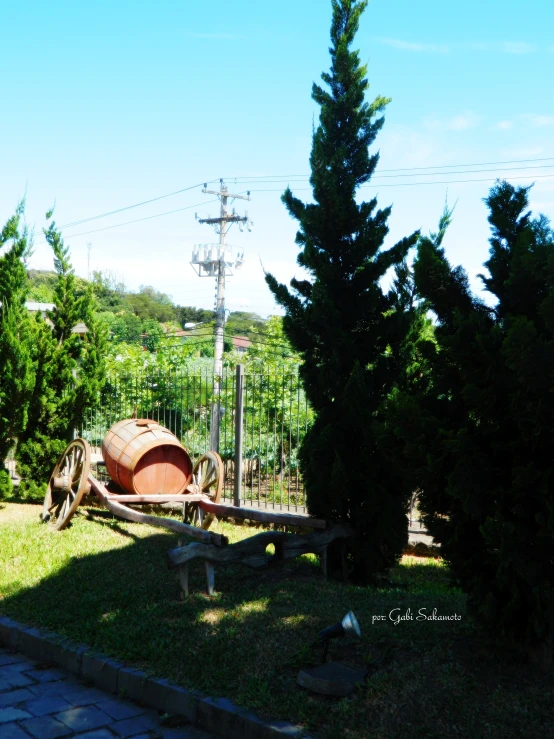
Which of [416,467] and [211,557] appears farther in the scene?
[211,557]

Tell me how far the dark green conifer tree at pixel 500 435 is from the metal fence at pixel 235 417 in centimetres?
504

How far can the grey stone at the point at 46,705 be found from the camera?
4094 mm

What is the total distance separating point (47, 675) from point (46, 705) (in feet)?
1.60

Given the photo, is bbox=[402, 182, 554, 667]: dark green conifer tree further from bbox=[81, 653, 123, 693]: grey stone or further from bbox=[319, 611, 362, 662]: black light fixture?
bbox=[81, 653, 123, 693]: grey stone

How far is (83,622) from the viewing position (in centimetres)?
509

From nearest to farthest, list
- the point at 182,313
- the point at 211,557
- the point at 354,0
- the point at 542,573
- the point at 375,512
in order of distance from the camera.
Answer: the point at 542,573 → the point at 211,557 → the point at 375,512 → the point at 354,0 → the point at 182,313

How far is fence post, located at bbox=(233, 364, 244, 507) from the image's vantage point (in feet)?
31.0

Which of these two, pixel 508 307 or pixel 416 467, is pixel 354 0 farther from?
pixel 416 467

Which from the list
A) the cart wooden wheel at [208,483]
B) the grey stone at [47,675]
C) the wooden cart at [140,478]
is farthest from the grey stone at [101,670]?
the cart wooden wheel at [208,483]

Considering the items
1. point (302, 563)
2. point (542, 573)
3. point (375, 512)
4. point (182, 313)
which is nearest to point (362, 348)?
point (375, 512)

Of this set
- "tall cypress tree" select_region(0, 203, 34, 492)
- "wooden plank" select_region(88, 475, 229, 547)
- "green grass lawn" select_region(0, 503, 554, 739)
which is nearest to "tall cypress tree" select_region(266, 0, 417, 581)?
"green grass lawn" select_region(0, 503, 554, 739)

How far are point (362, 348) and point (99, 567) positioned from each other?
3148 millimetres

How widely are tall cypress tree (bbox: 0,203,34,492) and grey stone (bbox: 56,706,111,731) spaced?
21.0ft

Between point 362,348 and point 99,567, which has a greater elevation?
point 362,348
